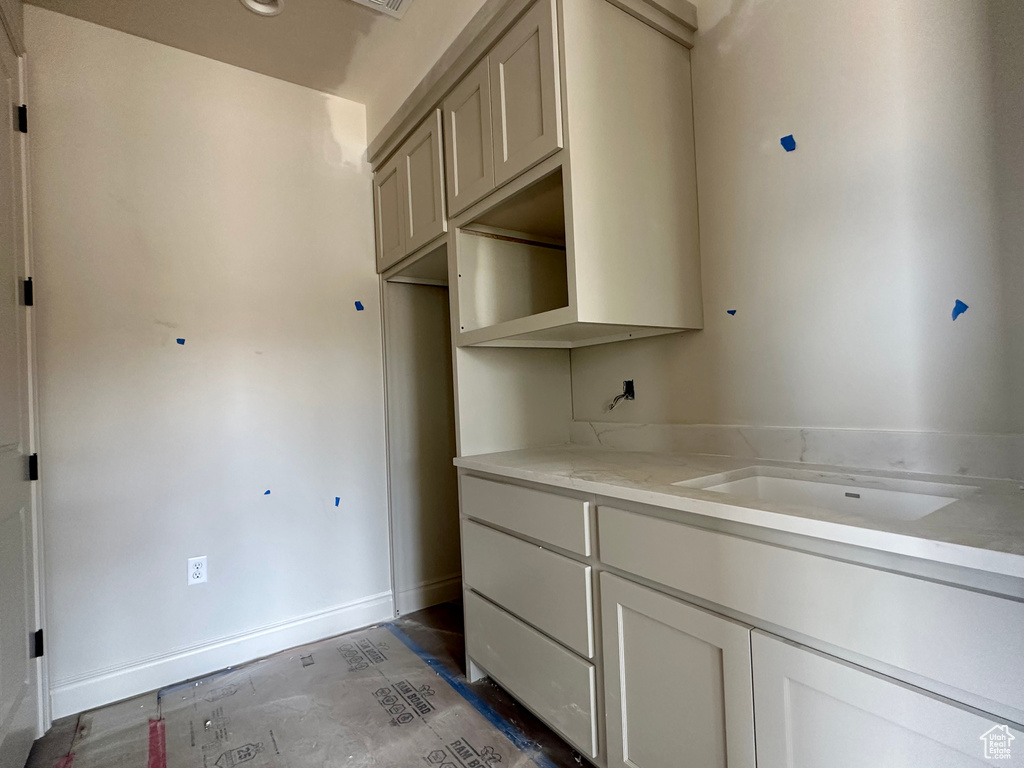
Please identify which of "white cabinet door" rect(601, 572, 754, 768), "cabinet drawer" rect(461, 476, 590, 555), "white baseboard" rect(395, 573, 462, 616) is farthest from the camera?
"white baseboard" rect(395, 573, 462, 616)

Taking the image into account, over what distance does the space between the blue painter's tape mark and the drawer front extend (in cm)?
81

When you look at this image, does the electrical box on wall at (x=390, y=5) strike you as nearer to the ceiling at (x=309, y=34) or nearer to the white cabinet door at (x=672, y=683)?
the ceiling at (x=309, y=34)

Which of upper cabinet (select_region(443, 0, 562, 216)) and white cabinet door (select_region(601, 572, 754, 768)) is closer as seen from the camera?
white cabinet door (select_region(601, 572, 754, 768))

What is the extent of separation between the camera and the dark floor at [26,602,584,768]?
1.58 m

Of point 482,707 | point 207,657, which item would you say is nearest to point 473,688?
point 482,707

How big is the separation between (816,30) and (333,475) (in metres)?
2.46

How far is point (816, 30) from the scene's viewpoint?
1405 mm

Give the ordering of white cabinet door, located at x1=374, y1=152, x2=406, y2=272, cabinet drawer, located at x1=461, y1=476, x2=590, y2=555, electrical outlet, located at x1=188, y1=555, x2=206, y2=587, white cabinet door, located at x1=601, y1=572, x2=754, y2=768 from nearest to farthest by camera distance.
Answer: white cabinet door, located at x1=601, y1=572, x2=754, y2=768
cabinet drawer, located at x1=461, y1=476, x2=590, y2=555
electrical outlet, located at x1=188, y1=555, x2=206, y2=587
white cabinet door, located at x1=374, y1=152, x2=406, y2=272

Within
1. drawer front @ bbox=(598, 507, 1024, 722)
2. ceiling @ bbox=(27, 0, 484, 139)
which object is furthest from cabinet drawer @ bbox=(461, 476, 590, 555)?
ceiling @ bbox=(27, 0, 484, 139)

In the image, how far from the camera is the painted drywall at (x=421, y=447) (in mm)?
2605

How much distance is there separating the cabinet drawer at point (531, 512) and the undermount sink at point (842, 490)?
0.99 ft

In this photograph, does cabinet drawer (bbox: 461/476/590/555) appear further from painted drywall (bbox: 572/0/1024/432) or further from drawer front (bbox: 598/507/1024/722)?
painted drywall (bbox: 572/0/1024/432)

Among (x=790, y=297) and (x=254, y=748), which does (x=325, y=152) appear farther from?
(x=254, y=748)

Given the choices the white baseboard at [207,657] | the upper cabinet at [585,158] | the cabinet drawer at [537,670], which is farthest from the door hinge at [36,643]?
the upper cabinet at [585,158]
